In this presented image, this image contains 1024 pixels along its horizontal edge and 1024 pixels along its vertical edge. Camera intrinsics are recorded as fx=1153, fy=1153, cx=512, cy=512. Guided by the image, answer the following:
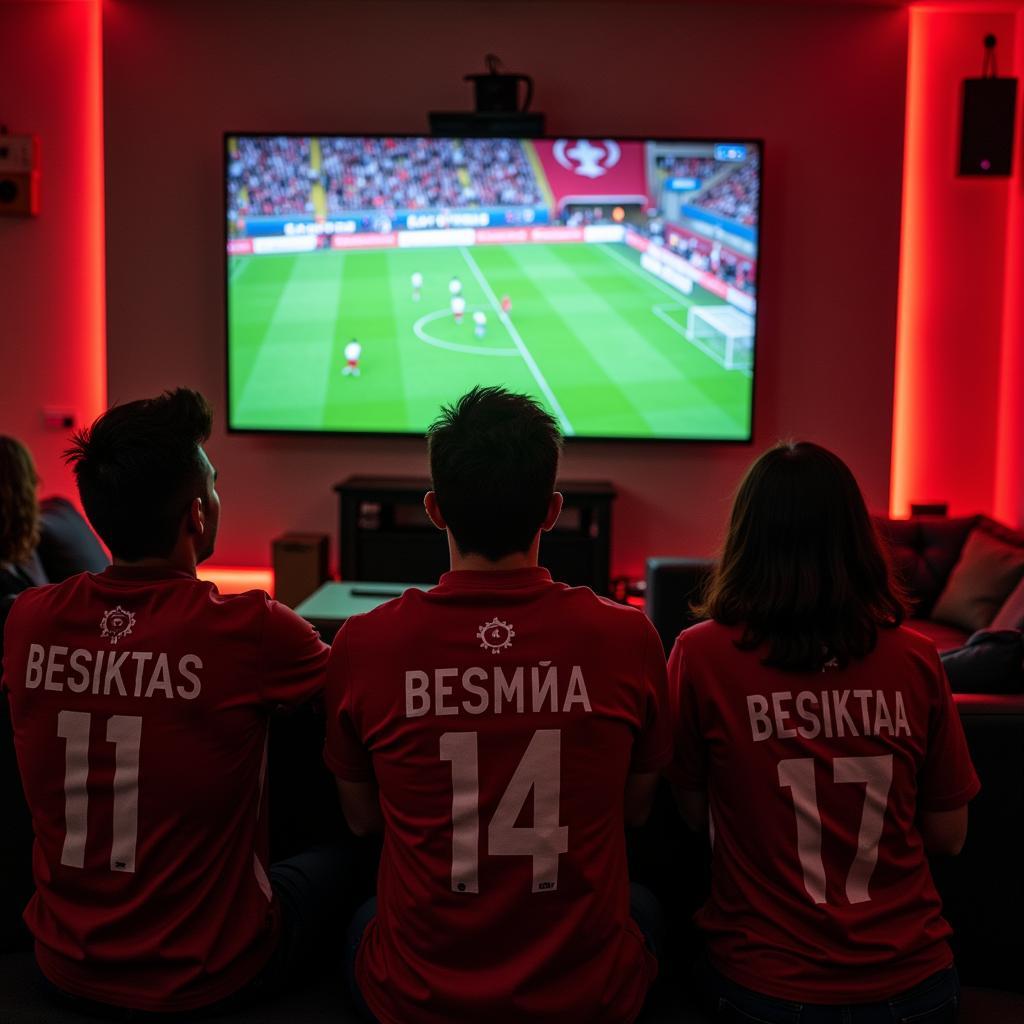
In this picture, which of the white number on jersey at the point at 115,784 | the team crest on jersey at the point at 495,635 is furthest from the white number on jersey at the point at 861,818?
the white number on jersey at the point at 115,784

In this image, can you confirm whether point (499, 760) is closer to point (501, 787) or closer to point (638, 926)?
point (501, 787)

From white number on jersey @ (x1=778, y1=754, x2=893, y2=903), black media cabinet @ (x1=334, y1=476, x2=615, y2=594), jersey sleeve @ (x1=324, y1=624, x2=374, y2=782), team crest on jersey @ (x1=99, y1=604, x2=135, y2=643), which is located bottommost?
black media cabinet @ (x1=334, y1=476, x2=615, y2=594)

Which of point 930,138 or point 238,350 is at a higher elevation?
point 930,138

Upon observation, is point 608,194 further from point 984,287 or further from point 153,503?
point 153,503

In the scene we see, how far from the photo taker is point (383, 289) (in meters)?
5.68

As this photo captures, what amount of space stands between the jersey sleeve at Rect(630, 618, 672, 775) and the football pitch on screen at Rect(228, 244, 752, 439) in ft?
13.7

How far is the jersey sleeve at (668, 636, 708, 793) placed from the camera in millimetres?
1590

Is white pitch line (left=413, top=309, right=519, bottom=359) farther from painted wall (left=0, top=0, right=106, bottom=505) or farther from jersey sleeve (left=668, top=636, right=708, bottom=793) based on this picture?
jersey sleeve (left=668, top=636, right=708, bottom=793)

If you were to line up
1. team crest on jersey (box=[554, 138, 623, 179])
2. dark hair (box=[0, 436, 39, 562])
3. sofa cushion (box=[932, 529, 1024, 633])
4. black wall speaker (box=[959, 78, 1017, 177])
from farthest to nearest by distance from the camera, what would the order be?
team crest on jersey (box=[554, 138, 623, 179])
black wall speaker (box=[959, 78, 1017, 177])
sofa cushion (box=[932, 529, 1024, 633])
dark hair (box=[0, 436, 39, 562])

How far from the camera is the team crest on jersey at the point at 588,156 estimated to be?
5.51 m

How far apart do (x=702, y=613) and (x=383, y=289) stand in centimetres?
427

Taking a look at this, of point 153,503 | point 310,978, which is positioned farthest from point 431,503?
point 310,978

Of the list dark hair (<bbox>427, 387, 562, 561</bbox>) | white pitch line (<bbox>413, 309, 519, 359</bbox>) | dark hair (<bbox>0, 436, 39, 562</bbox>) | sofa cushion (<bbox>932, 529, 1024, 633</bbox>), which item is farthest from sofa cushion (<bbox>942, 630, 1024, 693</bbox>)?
white pitch line (<bbox>413, 309, 519, 359</bbox>)

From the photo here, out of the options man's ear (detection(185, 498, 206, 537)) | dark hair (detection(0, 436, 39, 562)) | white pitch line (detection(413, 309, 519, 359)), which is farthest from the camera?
white pitch line (detection(413, 309, 519, 359))
